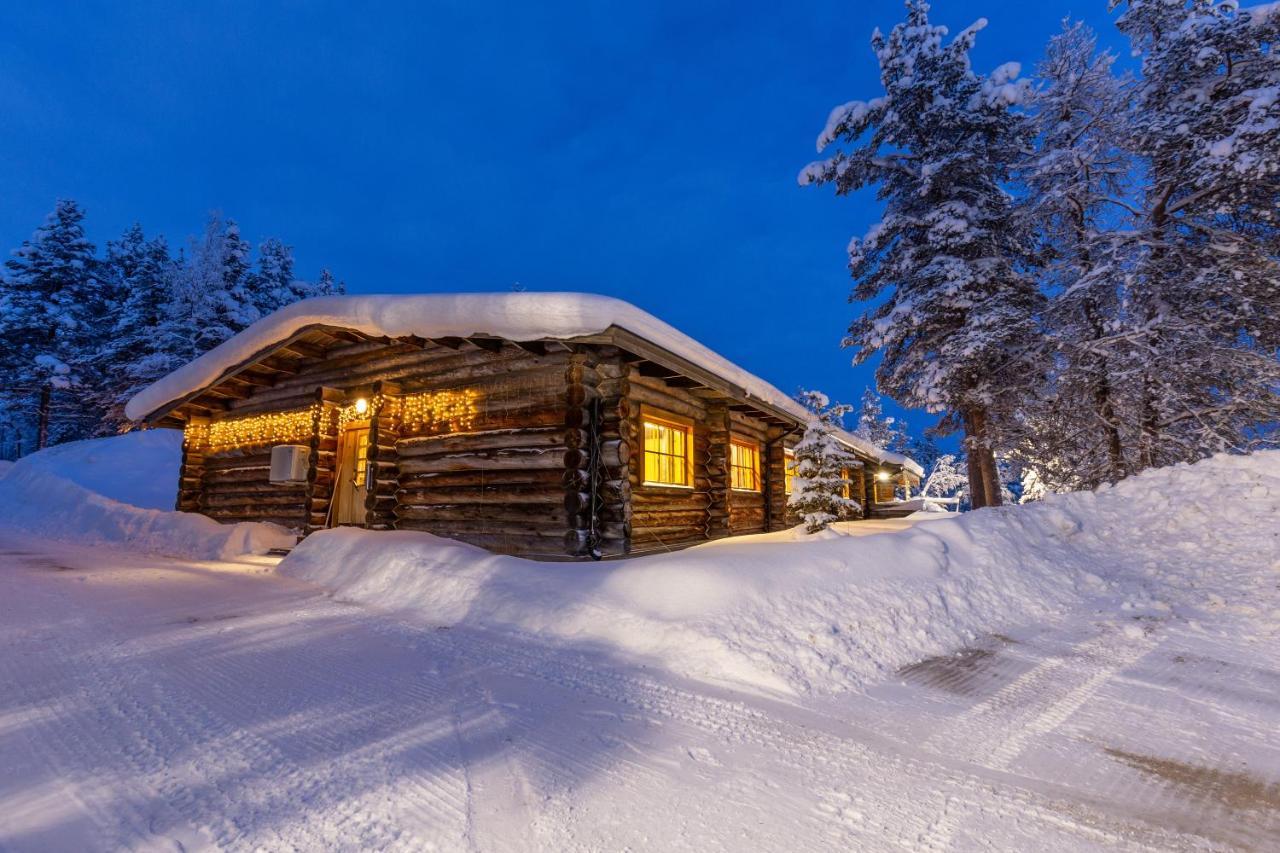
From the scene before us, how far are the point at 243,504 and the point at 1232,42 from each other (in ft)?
72.0

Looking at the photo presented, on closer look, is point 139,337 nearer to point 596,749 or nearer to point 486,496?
point 486,496

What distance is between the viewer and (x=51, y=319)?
25.1 metres

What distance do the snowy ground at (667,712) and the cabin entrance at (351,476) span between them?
4899 mm

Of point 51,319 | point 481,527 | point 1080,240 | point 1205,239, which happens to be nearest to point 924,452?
point 1080,240

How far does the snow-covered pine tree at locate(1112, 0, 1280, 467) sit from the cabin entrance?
1522cm

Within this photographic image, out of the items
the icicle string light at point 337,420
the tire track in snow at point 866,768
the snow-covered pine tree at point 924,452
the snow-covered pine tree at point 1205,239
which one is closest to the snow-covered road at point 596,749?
the tire track in snow at point 866,768

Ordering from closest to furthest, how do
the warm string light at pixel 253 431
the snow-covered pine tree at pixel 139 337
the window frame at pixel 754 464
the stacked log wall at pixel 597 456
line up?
1. the stacked log wall at pixel 597 456
2. the warm string light at pixel 253 431
3. the window frame at pixel 754 464
4. the snow-covered pine tree at pixel 139 337

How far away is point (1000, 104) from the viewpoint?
11828mm

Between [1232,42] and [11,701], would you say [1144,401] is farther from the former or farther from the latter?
[11,701]

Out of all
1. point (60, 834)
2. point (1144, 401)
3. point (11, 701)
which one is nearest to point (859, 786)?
point (60, 834)

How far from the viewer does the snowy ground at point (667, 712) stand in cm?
217

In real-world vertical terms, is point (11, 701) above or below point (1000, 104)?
below

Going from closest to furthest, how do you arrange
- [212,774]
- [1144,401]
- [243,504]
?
[212,774] < [1144,401] < [243,504]

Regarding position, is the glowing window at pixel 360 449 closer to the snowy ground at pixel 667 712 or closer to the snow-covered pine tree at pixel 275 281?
the snowy ground at pixel 667 712
